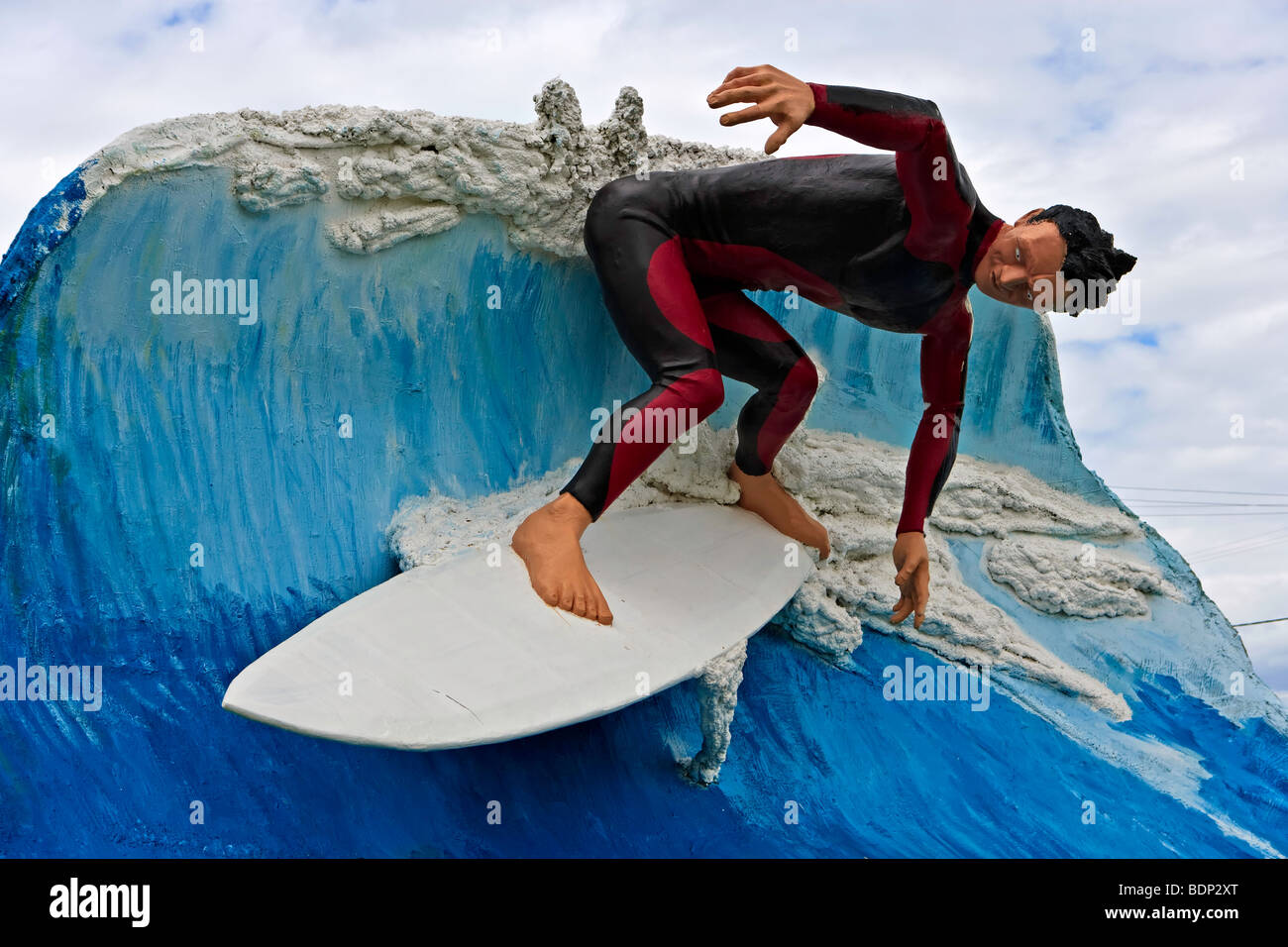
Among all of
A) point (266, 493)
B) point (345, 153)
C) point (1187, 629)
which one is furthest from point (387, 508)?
point (1187, 629)

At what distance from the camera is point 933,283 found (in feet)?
6.74

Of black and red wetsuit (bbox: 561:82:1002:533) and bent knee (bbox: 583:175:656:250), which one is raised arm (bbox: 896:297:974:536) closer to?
black and red wetsuit (bbox: 561:82:1002:533)

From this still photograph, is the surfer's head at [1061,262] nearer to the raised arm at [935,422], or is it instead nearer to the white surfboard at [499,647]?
the raised arm at [935,422]

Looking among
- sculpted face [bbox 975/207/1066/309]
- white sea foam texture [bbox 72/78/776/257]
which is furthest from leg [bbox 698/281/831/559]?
sculpted face [bbox 975/207/1066/309]

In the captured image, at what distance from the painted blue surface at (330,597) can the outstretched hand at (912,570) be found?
19 centimetres

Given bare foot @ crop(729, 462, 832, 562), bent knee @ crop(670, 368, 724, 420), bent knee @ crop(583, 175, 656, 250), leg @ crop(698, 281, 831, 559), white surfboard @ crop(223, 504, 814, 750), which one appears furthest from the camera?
bare foot @ crop(729, 462, 832, 562)

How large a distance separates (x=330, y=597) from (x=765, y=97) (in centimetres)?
110

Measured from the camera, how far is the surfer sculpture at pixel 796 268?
1.90 metres

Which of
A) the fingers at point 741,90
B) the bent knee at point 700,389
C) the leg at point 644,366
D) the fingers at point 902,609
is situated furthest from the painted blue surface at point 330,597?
the fingers at point 741,90

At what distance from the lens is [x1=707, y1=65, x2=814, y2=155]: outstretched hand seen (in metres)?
1.74

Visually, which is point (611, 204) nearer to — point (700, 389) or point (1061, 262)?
point (700, 389)

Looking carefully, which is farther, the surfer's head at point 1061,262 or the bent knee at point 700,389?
the bent knee at point 700,389
